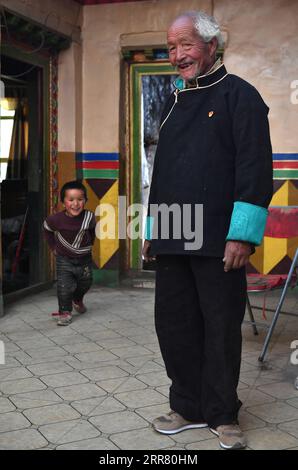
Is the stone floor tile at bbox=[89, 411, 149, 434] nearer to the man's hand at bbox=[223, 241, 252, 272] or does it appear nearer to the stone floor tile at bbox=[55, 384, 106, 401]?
the stone floor tile at bbox=[55, 384, 106, 401]

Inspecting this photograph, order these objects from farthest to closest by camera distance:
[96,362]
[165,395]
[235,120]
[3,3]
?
1. [3,3]
2. [96,362]
3. [165,395]
4. [235,120]

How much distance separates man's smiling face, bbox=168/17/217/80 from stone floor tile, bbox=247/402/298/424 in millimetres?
1743

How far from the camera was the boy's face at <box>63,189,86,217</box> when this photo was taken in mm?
5332

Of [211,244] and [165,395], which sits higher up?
[211,244]

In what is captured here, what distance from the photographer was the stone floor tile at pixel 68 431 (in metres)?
3.05

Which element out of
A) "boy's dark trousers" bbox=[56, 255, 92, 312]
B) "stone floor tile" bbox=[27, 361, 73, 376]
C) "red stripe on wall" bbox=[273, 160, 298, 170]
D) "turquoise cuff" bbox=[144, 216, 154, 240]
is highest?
"red stripe on wall" bbox=[273, 160, 298, 170]

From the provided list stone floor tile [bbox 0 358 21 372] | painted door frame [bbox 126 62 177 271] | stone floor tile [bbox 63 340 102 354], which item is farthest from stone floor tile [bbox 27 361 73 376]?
painted door frame [bbox 126 62 177 271]

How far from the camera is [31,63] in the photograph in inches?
245

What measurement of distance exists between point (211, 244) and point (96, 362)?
1.73 meters

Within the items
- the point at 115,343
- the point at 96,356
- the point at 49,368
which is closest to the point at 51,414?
the point at 49,368

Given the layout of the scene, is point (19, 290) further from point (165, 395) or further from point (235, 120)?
point (235, 120)

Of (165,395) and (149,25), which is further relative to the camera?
(149,25)

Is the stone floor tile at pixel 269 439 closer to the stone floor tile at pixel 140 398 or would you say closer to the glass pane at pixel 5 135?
the stone floor tile at pixel 140 398

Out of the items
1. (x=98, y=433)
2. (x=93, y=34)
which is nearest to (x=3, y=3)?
(x=93, y=34)
